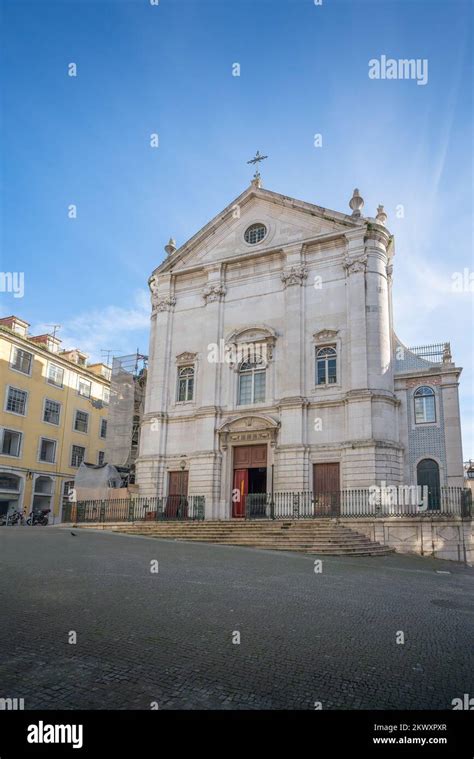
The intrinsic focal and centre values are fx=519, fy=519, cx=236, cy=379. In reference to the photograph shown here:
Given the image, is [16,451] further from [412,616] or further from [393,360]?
[412,616]

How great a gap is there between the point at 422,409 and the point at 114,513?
1661 centimetres

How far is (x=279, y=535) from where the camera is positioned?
65.0 ft

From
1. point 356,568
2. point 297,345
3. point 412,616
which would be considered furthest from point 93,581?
point 297,345

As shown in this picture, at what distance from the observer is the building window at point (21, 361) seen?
39344mm

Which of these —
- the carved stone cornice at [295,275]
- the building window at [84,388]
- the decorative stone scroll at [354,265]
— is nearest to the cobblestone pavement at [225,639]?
the decorative stone scroll at [354,265]

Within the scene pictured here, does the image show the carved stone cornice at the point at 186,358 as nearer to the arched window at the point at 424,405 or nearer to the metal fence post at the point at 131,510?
the metal fence post at the point at 131,510

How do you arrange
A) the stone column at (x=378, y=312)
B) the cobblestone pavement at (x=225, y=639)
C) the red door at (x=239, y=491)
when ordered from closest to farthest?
the cobblestone pavement at (x=225, y=639) < the stone column at (x=378, y=312) < the red door at (x=239, y=491)

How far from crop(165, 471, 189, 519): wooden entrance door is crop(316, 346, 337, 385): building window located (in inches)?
365

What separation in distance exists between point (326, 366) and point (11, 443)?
993 inches

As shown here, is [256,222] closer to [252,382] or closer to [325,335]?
[325,335]

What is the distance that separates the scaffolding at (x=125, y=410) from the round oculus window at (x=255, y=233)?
1399 centimetres

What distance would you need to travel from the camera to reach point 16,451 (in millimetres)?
39031

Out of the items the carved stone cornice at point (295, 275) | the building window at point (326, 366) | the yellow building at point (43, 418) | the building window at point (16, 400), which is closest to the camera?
the building window at point (326, 366)

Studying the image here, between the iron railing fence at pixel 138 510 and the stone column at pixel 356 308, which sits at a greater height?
the stone column at pixel 356 308
